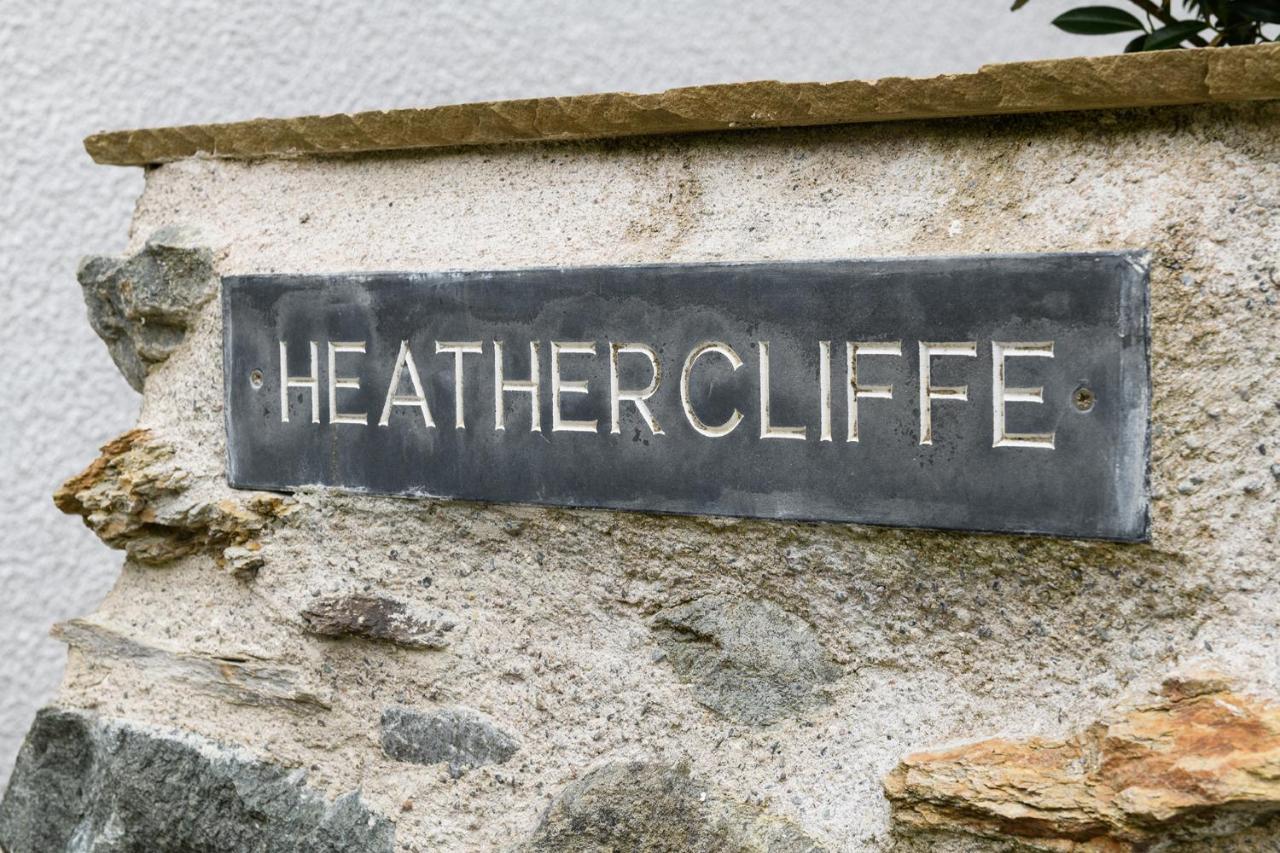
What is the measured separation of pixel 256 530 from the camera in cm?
125

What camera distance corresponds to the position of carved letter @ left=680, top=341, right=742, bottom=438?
3.22 feet

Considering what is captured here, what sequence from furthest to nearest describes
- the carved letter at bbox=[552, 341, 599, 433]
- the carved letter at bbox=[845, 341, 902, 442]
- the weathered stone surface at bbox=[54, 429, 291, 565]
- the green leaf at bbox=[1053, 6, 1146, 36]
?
the green leaf at bbox=[1053, 6, 1146, 36] → the weathered stone surface at bbox=[54, 429, 291, 565] → the carved letter at bbox=[552, 341, 599, 433] → the carved letter at bbox=[845, 341, 902, 442]

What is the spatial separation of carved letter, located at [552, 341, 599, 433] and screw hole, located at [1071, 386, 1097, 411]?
1.24ft

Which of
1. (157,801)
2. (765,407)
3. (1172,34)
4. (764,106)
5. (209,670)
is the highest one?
(1172,34)

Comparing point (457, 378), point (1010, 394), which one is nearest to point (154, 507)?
point (457, 378)

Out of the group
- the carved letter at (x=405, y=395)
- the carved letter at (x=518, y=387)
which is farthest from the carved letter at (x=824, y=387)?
the carved letter at (x=405, y=395)

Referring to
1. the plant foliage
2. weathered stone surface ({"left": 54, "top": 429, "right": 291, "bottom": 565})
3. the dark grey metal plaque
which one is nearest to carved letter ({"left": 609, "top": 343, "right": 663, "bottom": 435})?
the dark grey metal plaque

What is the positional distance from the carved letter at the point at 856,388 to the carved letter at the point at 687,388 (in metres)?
0.09

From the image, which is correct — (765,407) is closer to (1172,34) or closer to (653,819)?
(653,819)

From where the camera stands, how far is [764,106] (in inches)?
38.8

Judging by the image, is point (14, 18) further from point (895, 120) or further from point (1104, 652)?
point (1104, 652)

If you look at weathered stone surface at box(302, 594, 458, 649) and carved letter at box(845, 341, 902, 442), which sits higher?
carved letter at box(845, 341, 902, 442)

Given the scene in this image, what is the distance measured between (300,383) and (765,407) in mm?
480

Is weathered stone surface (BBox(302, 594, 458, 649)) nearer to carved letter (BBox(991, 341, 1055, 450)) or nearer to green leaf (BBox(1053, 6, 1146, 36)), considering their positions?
carved letter (BBox(991, 341, 1055, 450))
